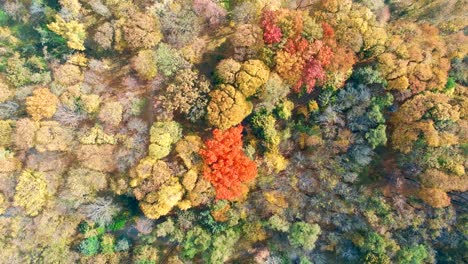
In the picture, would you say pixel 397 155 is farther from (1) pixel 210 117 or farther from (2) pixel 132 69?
(2) pixel 132 69

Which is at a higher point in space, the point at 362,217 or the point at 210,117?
the point at 210,117

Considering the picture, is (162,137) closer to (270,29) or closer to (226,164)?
(226,164)

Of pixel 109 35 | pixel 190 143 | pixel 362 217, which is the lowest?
pixel 362 217

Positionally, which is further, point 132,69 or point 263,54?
point 132,69

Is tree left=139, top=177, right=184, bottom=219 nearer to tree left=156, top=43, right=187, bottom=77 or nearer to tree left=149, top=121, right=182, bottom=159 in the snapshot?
tree left=149, top=121, right=182, bottom=159

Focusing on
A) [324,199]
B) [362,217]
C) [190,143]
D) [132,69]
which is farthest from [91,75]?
[362,217]
